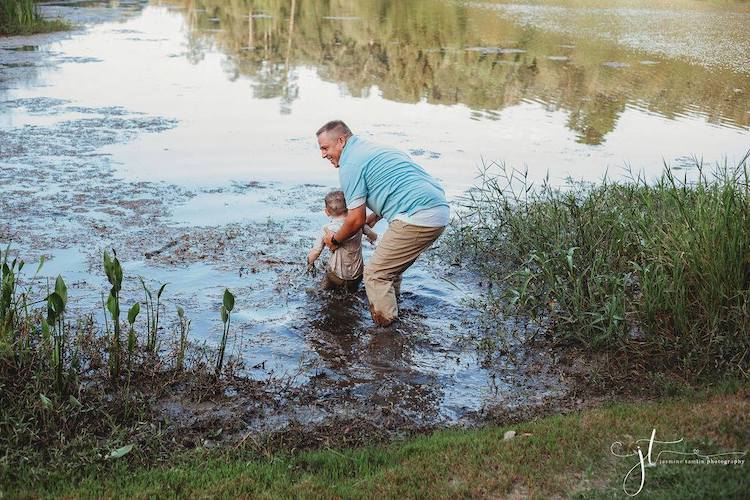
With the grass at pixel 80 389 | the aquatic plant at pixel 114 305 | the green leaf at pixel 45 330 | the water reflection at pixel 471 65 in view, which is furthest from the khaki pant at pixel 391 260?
the water reflection at pixel 471 65

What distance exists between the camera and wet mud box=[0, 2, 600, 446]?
5.16m

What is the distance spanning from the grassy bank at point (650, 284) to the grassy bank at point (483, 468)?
0.81 metres

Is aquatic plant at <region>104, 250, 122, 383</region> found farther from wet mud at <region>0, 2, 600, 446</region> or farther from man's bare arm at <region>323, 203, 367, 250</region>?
man's bare arm at <region>323, 203, 367, 250</region>

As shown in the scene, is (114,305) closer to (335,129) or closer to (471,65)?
(335,129)

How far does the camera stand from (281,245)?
8.34 meters

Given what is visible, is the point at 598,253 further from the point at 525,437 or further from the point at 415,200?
the point at 525,437

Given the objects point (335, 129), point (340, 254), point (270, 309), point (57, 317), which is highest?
point (335, 129)

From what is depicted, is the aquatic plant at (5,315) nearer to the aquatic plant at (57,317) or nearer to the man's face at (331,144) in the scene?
the aquatic plant at (57,317)

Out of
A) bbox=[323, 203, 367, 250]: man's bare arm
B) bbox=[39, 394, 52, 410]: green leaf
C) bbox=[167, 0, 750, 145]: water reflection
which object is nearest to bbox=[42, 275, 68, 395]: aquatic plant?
bbox=[39, 394, 52, 410]: green leaf

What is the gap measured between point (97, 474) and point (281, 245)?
14.3 feet

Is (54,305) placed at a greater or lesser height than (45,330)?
greater

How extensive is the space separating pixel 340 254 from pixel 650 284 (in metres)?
2.64

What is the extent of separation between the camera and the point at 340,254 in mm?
7027

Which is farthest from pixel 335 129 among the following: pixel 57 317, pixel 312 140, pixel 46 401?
pixel 312 140
